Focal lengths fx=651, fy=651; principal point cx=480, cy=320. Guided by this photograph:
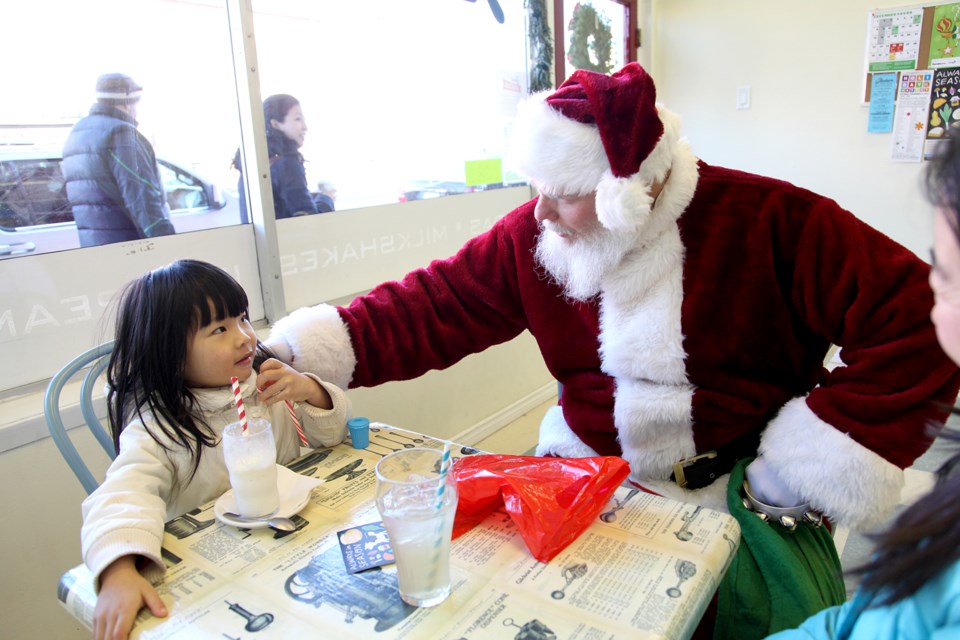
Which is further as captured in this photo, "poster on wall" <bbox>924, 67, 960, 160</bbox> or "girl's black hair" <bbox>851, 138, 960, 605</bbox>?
"poster on wall" <bbox>924, 67, 960, 160</bbox>

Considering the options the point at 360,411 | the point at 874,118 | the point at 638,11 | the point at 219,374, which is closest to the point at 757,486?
the point at 219,374

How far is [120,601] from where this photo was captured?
79 cm

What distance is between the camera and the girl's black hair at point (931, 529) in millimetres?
614

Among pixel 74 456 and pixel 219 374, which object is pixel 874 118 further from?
pixel 74 456

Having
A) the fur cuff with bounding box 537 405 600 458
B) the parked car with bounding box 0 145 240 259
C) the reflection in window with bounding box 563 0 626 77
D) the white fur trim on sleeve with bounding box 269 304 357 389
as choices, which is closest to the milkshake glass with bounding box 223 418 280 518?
the white fur trim on sleeve with bounding box 269 304 357 389

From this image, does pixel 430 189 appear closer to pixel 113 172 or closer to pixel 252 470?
pixel 113 172

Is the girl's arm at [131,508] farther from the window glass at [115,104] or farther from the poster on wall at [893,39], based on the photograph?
the poster on wall at [893,39]

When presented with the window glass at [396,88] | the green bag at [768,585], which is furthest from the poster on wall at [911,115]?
the green bag at [768,585]

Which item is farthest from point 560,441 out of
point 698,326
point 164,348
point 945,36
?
point 945,36

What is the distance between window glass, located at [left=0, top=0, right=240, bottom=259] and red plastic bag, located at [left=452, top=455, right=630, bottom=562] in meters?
1.26

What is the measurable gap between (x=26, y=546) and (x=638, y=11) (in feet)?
12.8

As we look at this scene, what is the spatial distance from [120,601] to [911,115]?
150 inches

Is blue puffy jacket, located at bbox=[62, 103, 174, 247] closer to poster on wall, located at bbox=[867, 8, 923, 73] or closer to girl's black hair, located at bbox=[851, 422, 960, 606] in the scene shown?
girl's black hair, located at bbox=[851, 422, 960, 606]

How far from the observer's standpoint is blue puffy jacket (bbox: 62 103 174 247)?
165 centimetres
